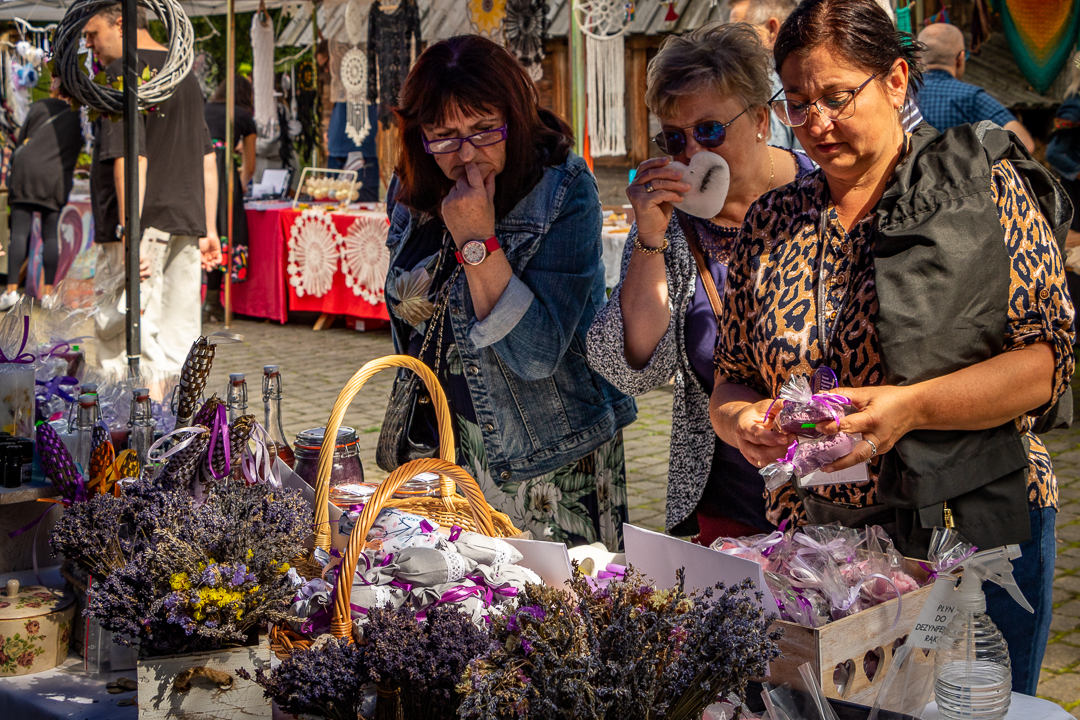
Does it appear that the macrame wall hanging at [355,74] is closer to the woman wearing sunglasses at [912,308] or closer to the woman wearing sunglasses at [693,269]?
the woman wearing sunglasses at [693,269]

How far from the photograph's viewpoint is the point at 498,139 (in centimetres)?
220

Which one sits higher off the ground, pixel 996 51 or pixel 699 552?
pixel 996 51

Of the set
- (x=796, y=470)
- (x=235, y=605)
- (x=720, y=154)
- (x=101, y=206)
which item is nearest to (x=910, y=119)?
(x=720, y=154)

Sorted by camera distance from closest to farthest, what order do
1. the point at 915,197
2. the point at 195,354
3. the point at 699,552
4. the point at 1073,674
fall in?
1. the point at 699,552
2. the point at 915,197
3. the point at 195,354
4. the point at 1073,674

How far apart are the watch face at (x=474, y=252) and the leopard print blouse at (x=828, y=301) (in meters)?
0.59

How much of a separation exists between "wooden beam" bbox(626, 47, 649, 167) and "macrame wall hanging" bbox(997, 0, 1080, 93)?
Result: 3418 millimetres

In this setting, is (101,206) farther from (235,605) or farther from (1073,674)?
(1073,674)

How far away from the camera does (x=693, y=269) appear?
6.95 ft

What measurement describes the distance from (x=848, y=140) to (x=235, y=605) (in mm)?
1171

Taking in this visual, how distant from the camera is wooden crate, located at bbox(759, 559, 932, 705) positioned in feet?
4.24

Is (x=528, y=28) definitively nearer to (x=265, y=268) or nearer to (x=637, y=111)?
(x=637, y=111)

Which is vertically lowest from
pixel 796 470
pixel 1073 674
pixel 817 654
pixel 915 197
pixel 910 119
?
pixel 1073 674

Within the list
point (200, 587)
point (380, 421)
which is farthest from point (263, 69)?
point (200, 587)

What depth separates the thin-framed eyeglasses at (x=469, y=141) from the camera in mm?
2182
